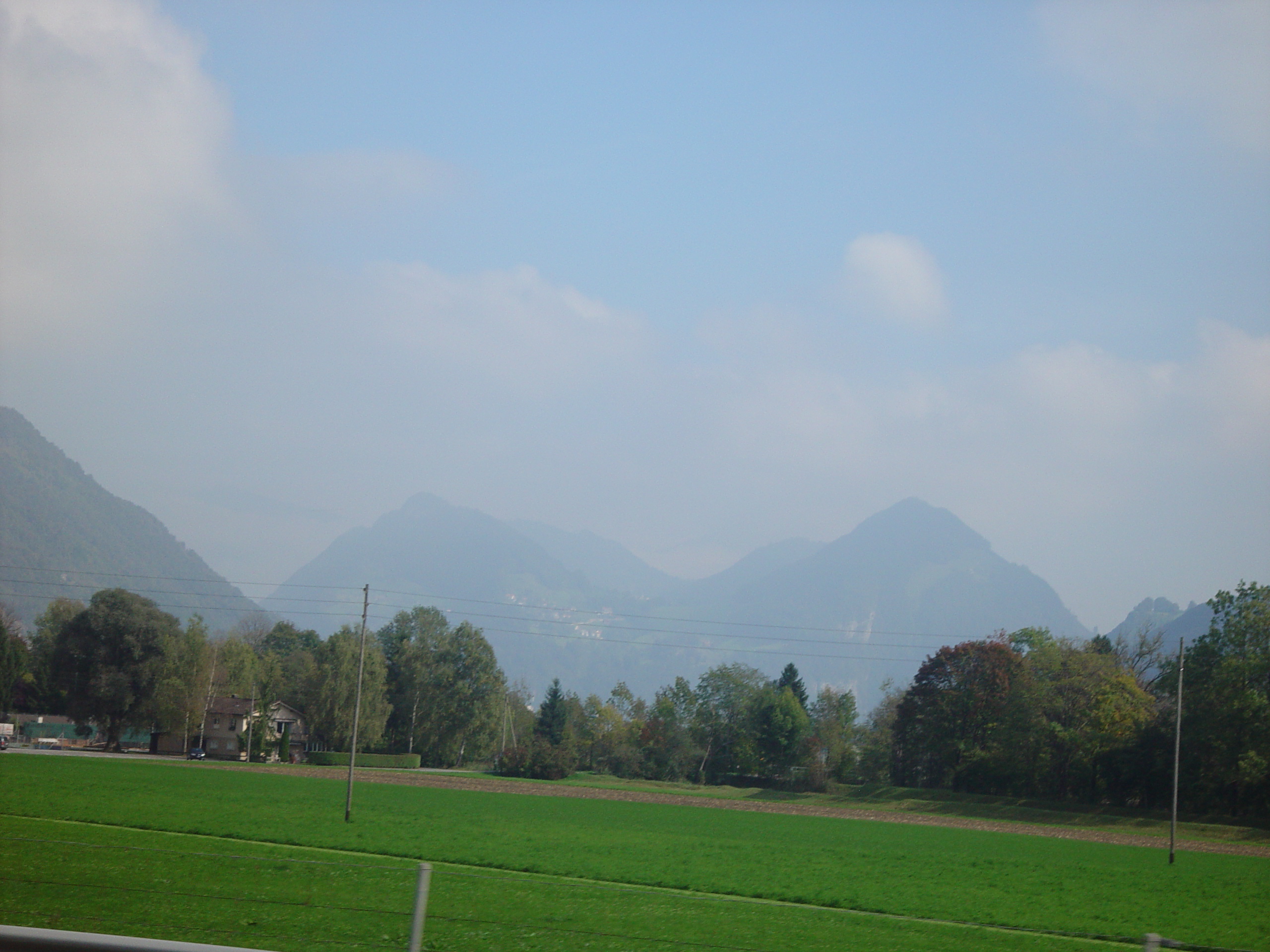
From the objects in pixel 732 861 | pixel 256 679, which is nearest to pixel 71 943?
pixel 732 861

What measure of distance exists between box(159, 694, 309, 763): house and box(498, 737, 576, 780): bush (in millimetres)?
22471

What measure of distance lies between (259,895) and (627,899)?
7.34 meters

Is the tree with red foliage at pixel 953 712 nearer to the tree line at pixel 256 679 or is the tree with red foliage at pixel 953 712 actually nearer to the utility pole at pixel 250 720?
the tree line at pixel 256 679

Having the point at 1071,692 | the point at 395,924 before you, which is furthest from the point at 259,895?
the point at 1071,692

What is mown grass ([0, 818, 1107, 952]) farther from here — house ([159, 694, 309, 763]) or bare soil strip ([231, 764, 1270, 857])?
house ([159, 694, 309, 763])

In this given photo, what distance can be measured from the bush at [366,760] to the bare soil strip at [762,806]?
7.39m

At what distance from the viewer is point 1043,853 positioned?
1607 inches

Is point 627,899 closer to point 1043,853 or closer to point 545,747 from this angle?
point 1043,853

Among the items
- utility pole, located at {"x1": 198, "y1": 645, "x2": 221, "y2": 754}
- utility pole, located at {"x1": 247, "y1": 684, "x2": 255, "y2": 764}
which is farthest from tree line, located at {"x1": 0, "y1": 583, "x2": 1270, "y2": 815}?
utility pole, located at {"x1": 247, "y1": 684, "x2": 255, "y2": 764}

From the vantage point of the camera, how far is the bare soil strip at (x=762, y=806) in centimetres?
5447

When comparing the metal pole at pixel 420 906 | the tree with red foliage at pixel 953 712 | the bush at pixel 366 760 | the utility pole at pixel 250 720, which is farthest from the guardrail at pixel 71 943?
the utility pole at pixel 250 720

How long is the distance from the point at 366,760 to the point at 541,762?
1890 cm

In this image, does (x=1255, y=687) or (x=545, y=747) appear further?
(x=545, y=747)

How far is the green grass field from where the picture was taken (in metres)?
18.2
